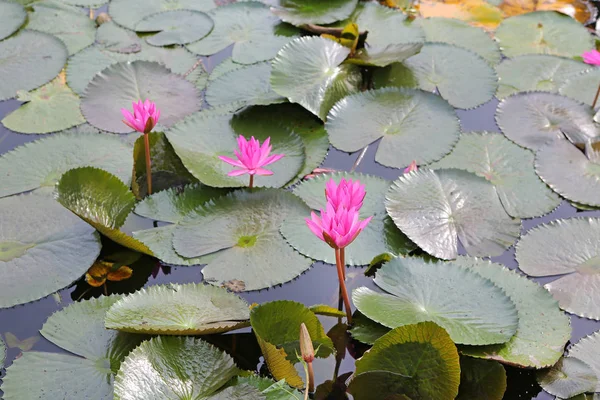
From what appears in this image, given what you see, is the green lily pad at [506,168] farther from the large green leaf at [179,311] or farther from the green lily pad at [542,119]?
the large green leaf at [179,311]

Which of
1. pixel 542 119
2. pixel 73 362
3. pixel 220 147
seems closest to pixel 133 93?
pixel 220 147

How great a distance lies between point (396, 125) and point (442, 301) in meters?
1.16

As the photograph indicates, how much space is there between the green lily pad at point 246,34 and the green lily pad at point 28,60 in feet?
2.51

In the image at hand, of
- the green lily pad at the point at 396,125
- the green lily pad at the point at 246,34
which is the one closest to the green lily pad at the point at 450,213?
the green lily pad at the point at 396,125

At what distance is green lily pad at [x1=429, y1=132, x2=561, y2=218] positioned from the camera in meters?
2.76

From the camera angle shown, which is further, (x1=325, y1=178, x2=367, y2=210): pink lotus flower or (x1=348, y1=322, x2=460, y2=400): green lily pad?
(x1=325, y1=178, x2=367, y2=210): pink lotus flower

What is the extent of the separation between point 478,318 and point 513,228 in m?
0.65

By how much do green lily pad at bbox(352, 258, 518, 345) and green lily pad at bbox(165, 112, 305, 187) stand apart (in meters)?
0.75

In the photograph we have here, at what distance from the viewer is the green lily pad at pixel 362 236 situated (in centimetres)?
249

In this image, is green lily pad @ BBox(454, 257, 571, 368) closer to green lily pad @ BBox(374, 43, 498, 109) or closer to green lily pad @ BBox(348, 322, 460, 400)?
green lily pad @ BBox(348, 322, 460, 400)

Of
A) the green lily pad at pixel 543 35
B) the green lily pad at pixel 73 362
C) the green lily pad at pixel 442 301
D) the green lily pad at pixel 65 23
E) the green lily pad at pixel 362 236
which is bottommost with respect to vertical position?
the green lily pad at pixel 73 362

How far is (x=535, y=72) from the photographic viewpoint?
3.58m

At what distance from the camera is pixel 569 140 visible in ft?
10.1

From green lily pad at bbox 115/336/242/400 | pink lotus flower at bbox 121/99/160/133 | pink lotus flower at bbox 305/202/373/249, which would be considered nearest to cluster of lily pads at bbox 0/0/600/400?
green lily pad at bbox 115/336/242/400
